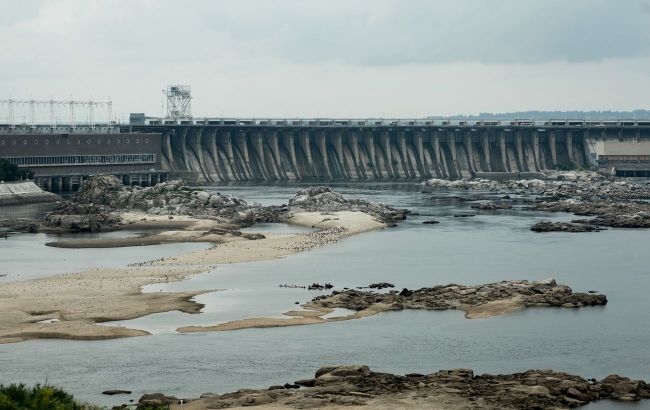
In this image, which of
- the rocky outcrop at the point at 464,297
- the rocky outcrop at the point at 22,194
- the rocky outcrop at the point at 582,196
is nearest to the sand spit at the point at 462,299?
the rocky outcrop at the point at 464,297

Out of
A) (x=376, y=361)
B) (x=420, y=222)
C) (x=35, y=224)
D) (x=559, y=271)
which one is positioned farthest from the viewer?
(x=420, y=222)

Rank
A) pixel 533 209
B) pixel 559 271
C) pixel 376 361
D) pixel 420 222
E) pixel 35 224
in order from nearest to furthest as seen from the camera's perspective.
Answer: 1. pixel 376 361
2. pixel 559 271
3. pixel 35 224
4. pixel 420 222
5. pixel 533 209

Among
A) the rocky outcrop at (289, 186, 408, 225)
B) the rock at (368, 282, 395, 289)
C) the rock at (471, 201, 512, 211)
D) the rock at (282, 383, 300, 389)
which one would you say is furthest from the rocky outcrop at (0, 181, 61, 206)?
the rock at (282, 383, 300, 389)

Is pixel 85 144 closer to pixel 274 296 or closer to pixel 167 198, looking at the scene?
pixel 167 198

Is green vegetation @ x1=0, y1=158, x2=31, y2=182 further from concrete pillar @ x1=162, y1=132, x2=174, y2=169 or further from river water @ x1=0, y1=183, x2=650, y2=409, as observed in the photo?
river water @ x1=0, y1=183, x2=650, y2=409

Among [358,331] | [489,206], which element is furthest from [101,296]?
[489,206]

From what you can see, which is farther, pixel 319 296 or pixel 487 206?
pixel 487 206

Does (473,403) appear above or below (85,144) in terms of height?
below

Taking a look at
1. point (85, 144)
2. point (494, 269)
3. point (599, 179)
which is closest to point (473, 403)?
point (494, 269)

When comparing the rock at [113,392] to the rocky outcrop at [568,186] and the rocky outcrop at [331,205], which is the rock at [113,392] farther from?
the rocky outcrop at [568,186]
